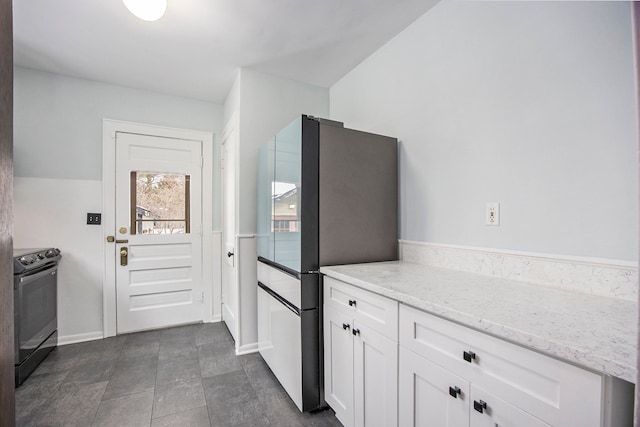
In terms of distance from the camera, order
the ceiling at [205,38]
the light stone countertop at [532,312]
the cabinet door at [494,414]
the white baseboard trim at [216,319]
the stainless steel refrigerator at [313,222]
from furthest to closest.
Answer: the white baseboard trim at [216,319], the ceiling at [205,38], the stainless steel refrigerator at [313,222], the cabinet door at [494,414], the light stone countertop at [532,312]

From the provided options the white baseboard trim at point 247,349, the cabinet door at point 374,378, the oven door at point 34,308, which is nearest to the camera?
the cabinet door at point 374,378

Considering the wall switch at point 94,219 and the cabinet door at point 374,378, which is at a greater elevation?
the wall switch at point 94,219

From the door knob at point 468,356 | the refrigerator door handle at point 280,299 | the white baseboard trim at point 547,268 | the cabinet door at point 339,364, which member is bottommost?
the cabinet door at point 339,364

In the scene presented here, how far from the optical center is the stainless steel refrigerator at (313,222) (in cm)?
174

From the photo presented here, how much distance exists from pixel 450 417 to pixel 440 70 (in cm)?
185

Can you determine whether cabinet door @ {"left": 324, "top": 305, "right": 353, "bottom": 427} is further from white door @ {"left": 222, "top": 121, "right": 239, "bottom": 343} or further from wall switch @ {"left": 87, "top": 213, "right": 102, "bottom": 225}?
wall switch @ {"left": 87, "top": 213, "right": 102, "bottom": 225}

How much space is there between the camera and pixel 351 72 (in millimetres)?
2701

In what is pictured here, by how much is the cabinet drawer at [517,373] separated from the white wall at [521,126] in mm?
680

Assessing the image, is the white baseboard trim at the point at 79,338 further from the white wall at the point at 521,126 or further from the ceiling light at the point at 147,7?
the white wall at the point at 521,126

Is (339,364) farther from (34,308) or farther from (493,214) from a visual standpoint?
(34,308)

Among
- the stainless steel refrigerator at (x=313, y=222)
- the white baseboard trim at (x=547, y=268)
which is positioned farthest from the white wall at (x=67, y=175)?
the white baseboard trim at (x=547, y=268)

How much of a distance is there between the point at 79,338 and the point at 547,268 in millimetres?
3834

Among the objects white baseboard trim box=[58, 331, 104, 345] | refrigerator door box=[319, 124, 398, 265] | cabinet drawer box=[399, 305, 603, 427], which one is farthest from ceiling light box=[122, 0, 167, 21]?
white baseboard trim box=[58, 331, 104, 345]

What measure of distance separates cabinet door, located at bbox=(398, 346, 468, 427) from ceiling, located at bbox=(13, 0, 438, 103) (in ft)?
6.78
